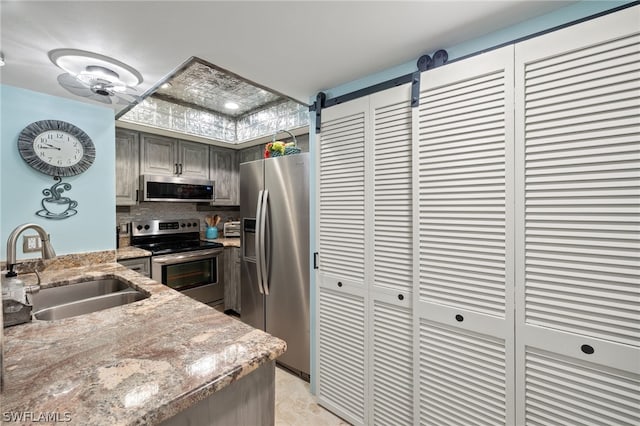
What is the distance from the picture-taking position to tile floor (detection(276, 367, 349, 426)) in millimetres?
1787

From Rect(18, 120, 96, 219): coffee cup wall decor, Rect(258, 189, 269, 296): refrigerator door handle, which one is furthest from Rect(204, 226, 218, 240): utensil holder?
Rect(18, 120, 96, 219): coffee cup wall decor

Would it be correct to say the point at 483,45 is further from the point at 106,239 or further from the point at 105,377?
the point at 106,239

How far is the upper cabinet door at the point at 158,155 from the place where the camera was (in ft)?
10.3

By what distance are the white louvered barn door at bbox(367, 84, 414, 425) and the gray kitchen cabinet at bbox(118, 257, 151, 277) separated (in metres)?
2.35

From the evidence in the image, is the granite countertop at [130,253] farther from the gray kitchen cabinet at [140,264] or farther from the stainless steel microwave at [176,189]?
the stainless steel microwave at [176,189]

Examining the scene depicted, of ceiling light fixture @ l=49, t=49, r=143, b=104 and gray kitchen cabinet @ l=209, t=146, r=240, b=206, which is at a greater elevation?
ceiling light fixture @ l=49, t=49, r=143, b=104

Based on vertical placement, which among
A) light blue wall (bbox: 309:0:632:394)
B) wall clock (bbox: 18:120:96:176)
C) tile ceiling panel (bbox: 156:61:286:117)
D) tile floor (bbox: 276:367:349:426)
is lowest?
tile floor (bbox: 276:367:349:426)

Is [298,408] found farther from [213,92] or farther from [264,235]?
[213,92]

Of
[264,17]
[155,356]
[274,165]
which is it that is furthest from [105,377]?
[274,165]

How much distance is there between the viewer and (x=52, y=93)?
194 centimetres

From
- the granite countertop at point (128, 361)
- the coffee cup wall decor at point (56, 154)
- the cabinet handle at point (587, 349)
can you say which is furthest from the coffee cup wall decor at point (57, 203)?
the cabinet handle at point (587, 349)

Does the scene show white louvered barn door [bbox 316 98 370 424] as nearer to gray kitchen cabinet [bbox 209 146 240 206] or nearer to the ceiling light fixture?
the ceiling light fixture

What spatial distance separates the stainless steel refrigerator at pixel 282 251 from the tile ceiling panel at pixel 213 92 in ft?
2.51

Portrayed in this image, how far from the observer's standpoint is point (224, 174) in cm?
394
